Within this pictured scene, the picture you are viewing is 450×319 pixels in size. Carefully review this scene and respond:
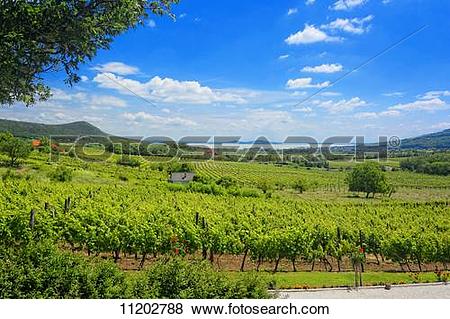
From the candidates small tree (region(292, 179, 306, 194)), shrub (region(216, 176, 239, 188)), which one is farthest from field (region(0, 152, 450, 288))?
shrub (region(216, 176, 239, 188))

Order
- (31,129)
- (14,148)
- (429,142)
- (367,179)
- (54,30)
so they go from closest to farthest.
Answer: (54,30) < (429,142) < (367,179) < (31,129) < (14,148)

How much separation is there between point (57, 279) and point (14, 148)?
42.0m

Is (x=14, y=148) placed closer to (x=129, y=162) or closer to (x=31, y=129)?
(x=31, y=129)

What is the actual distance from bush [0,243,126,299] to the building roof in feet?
109

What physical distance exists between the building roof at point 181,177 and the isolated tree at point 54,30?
105 ft

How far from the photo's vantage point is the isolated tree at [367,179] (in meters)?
27.3

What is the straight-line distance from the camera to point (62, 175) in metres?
35.4

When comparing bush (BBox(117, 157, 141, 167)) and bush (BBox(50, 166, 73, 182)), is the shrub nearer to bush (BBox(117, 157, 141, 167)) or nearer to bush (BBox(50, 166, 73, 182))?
bush (BBox(117, 157, 141, 167))

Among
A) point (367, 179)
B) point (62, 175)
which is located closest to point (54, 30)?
point (367, 179)

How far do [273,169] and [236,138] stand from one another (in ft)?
61.9

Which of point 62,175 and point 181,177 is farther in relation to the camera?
point 181,177

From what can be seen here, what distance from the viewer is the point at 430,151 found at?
73.9 ft

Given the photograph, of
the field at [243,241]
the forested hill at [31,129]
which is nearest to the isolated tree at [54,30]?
the field at [243,241]

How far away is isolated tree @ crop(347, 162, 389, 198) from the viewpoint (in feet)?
89.6
